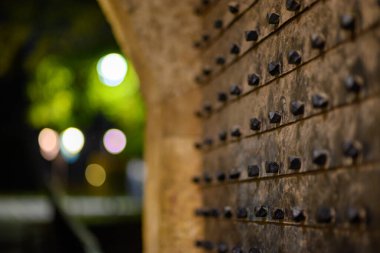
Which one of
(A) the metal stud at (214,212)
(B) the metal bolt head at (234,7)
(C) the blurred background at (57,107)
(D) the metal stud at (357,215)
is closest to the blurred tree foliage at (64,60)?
(C) the blurred background at (57,107)

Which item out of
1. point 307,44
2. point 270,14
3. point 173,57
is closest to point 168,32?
point 173,57

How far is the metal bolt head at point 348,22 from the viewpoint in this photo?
2227mm

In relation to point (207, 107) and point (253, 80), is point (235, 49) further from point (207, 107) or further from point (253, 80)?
point (207, 107)

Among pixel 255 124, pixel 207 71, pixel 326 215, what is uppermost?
pixel 207 71

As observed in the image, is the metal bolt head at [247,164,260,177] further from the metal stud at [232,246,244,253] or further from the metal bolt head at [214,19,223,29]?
the metal bolt head at [214,19,223,29]

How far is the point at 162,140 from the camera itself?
512 centimetres

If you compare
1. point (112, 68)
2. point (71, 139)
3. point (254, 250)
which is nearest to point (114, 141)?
point (71, 139)

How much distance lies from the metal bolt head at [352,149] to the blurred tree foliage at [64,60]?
352 inches

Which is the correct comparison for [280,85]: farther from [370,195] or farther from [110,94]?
[110,94]

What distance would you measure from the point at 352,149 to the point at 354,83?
0.20m

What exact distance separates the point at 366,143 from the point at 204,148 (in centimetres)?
280

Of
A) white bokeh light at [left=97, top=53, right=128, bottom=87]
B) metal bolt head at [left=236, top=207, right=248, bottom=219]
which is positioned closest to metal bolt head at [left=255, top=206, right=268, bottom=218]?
metal bolt head at [left=236, top=207, right=248, bottom=219]

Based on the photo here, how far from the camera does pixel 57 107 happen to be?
14.6 metres

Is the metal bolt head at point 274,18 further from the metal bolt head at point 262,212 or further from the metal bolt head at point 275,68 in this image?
the metal bolt head at point 262,212
